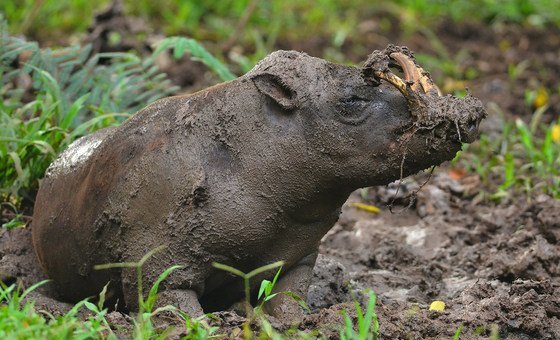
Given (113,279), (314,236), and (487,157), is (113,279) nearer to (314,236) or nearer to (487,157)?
(314,236)

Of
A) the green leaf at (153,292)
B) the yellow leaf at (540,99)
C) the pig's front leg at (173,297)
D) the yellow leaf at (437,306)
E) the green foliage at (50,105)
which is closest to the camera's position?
the green leaf at (153,292)

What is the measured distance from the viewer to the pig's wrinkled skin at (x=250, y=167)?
3469mm

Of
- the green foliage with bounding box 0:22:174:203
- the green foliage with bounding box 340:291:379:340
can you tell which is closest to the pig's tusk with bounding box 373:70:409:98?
the green foliage with bounding box 340:291:379:340

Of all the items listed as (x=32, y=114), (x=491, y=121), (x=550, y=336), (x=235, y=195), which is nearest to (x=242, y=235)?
(x=235, y=195)

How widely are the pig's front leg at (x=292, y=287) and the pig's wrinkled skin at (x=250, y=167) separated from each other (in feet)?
0.06

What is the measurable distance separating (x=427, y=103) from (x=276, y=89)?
0.55 m

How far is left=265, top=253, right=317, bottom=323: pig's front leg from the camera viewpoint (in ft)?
12.3

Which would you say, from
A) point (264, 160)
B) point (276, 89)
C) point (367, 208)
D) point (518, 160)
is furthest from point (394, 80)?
point (518, 160)

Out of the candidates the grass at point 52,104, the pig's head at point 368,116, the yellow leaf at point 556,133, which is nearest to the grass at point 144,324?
the pig's head at point 368,116

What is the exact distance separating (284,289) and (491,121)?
12.6 ft

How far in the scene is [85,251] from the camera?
12.5ft

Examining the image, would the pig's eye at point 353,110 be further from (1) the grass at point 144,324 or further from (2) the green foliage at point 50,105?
(2) the green foliage at point 50,105

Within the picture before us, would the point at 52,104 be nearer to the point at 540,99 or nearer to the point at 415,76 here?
the point at 415,76

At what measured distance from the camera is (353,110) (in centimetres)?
347
